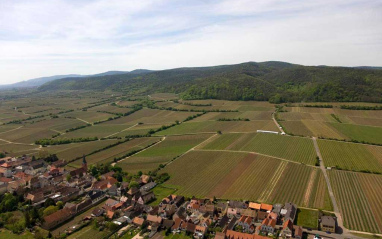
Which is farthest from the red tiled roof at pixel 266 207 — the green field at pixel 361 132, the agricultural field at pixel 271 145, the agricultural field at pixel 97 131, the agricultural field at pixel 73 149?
the agricultural field at pixel 97 131

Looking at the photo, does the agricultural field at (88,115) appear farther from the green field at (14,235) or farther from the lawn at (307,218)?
the lawn at (307,218)

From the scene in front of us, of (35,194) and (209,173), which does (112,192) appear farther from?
(209,173)

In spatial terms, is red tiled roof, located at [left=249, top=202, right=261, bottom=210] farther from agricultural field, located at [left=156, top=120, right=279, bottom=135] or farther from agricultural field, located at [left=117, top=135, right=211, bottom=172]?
agricultural field, located at [left=156, top=120, right=279, bottom=135]

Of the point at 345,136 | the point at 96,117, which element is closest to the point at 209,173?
the point at 345,136

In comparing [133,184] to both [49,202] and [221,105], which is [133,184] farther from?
[221,105]

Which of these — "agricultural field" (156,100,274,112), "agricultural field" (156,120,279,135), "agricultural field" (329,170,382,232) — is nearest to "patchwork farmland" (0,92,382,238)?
"agricultural field" (329,170,382,232)

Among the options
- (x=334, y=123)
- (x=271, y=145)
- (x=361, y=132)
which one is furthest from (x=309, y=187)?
(x=334, y=123)
